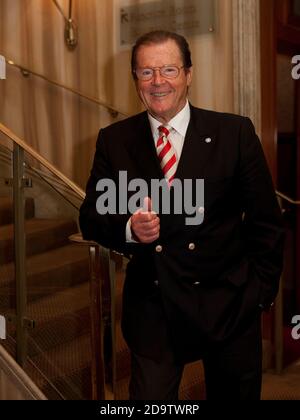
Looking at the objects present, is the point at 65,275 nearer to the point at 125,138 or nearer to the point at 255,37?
the point at 125,138

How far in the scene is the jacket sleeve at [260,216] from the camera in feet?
5.73

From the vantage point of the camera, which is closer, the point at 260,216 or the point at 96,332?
the point at 260,216

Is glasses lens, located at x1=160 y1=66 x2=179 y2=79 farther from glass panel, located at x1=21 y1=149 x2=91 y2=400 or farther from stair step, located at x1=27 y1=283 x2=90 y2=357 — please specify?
stair step, located at x1=27 y1=283 x2=90 y2=357

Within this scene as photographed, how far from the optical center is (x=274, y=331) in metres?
3.93

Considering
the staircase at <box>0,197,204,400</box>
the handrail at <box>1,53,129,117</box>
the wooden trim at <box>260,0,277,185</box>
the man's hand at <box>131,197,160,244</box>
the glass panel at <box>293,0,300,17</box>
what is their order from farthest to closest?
the handrail at <box>1,53,129,117</box> → the glass panel at <box>293,0,300,17</box> → the wooden trim at <box>260,0,277,185</box> → the staircase at <box>0,197,204,400</box> → the man's hand at <box>131,197,160,244</box>

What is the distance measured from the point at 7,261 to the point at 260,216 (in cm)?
129

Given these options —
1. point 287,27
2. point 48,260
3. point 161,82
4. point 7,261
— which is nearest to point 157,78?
point 161,82

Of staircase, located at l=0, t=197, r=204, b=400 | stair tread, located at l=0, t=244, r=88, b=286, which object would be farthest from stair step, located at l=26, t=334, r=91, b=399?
stair tread, located at l=0, t=244, r=88, b=286

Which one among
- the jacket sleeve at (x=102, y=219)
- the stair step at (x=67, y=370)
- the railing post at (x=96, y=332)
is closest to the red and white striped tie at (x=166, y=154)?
the jacket sleeve at (x=102, y=219)

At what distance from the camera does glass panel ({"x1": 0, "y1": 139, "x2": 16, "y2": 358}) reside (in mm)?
2611

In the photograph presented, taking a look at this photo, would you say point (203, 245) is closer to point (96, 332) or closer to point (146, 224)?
point (146, 224)

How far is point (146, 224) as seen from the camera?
1.60 metres

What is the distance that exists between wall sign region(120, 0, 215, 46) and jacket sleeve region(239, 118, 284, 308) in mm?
2210

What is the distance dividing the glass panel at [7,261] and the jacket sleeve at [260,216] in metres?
1.16
